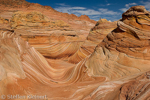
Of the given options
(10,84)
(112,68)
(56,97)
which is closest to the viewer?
(10,84)

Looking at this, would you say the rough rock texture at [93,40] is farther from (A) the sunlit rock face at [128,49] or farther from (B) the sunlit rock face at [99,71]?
(A) the sunlit rock face at [128,49]

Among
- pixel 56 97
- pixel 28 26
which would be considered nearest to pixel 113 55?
pixel 56 97

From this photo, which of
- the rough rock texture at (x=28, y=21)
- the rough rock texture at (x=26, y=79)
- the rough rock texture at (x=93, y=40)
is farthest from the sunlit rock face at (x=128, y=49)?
the rough rock texture at (x=28, y=21)

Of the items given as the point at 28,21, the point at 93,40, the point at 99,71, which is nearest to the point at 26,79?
the point at 99,71

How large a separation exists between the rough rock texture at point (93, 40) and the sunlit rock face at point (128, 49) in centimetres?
299

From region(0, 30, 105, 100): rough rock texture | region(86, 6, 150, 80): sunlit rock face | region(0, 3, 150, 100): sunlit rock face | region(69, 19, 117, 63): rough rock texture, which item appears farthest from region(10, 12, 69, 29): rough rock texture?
region(86, 6, 150, 80): sunlit rock face

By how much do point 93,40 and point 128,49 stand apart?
3.84 m

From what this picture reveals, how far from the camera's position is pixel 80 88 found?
9.27 feet

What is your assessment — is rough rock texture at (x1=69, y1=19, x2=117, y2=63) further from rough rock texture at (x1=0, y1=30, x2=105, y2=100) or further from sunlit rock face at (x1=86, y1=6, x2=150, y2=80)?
sunlit rock face at (x1=86, y1=6, x2=150, y2=80)

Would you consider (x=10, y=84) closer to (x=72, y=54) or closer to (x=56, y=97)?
(x=56, y=97)

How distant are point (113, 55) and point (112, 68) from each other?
464 millimetres

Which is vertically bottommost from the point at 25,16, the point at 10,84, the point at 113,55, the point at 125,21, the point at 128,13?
the point at 10,84

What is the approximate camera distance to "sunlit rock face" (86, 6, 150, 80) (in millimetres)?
3133

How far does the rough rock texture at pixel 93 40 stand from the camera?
→ 269 inches
